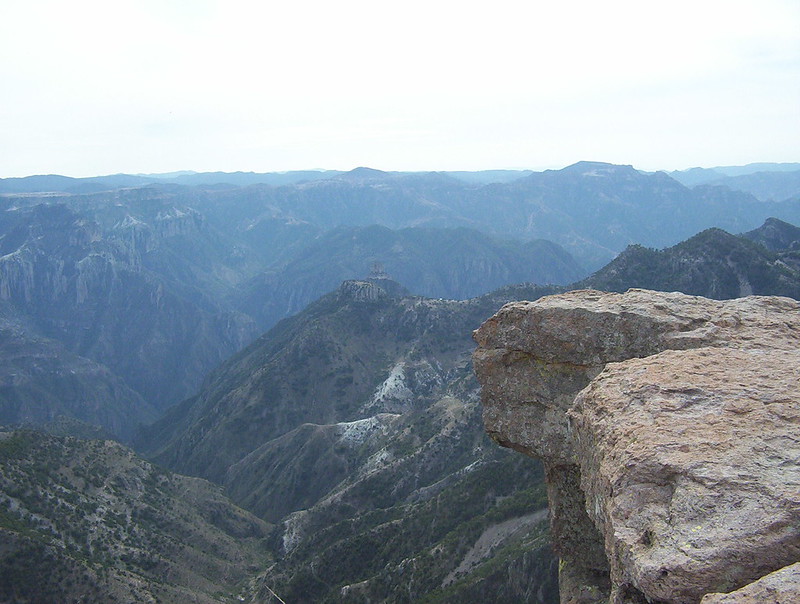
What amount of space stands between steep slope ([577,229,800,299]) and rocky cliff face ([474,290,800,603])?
375 feet

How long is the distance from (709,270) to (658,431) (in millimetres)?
134767

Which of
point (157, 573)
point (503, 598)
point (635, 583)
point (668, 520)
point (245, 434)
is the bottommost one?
point (245, 434)

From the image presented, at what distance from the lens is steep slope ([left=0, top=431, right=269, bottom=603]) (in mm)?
54594

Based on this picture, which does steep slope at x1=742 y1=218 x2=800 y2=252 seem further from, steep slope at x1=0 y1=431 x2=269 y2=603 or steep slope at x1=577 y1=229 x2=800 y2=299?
steep slope at x1=0 y1=431 x2=269 y2=603

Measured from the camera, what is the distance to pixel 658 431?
9.25m

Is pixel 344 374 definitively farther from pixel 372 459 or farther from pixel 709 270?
pixel 709 270

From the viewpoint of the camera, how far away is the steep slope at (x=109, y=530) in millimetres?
54594

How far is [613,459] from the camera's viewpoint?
30.4ft

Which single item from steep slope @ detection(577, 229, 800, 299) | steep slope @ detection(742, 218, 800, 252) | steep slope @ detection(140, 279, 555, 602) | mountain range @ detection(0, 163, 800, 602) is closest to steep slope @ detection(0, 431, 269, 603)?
mountain range @ detection(0, 163, 800, 602)

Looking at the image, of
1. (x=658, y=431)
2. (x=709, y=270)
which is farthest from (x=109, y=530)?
(x=709, y=270)

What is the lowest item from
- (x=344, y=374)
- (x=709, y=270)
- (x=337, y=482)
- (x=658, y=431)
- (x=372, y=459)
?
(x=337, y=482)

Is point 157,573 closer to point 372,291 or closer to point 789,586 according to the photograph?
point 789,586

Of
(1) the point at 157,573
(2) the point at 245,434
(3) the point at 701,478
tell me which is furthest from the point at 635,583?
(2) the point at 245,434

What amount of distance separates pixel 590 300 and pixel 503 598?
1385 inches
